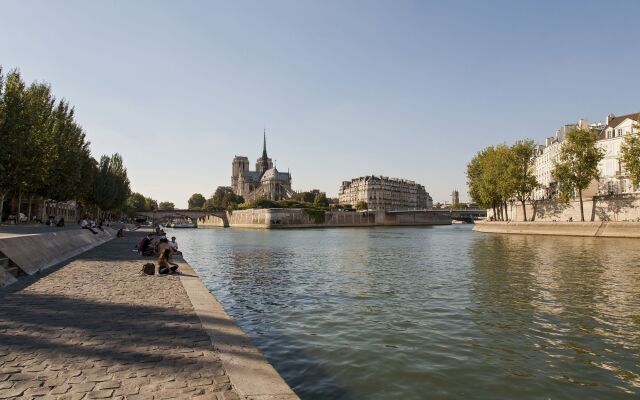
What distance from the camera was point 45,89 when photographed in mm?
49938

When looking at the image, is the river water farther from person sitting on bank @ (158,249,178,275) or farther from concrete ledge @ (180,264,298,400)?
person sitting on bank @ (158,249,178,275)

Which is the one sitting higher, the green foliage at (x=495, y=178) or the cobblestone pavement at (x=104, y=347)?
the green foliage at (x=495, y=178)

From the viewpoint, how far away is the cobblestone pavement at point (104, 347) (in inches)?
234

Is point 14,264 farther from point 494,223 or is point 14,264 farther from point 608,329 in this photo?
point 494,223

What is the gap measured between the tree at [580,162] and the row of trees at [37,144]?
222 feet

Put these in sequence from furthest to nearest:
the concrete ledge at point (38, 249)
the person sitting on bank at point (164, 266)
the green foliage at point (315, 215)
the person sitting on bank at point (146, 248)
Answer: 1. the green foliage at point (315, 215)
2. the person sitting on bank at point (146, 248)
3. the person sitting on bank at point (164, 266)
4. the concrete ledge at point (38, 249)

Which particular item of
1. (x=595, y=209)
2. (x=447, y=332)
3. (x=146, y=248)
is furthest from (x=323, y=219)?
(x=447, y=332)

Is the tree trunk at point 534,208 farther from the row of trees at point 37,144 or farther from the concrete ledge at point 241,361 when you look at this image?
the concrete ledge at point 241,361

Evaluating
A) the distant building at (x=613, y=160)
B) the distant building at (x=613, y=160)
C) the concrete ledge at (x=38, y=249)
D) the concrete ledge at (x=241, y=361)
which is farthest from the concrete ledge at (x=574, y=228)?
the concrete ledge at (x=38, y=249)

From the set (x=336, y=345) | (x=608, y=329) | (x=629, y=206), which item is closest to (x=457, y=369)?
(x=336, y=345)

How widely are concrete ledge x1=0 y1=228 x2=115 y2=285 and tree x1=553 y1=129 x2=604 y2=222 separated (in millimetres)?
65891

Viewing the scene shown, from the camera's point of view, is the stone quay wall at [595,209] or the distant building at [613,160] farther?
the distant building at [613,160]

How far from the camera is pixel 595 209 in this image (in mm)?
71250

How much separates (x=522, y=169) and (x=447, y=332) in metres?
79.6
